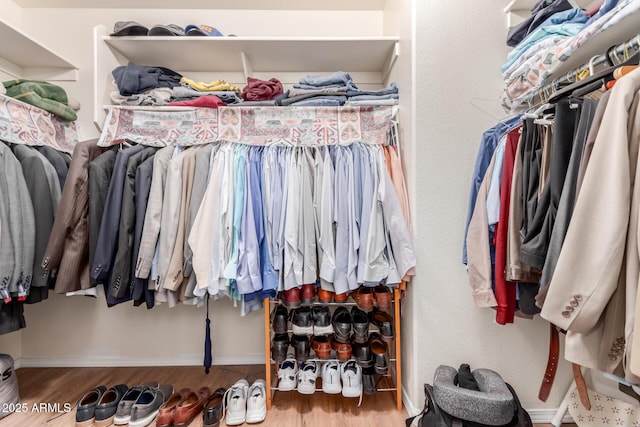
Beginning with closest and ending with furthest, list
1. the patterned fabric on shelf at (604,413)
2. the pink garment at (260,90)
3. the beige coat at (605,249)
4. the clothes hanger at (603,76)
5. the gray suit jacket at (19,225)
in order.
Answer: the beige coat at (605,249) → the clothes hanger at (603,76) → the patterned fabric on shelf at (604,413) → the gray suit jacket at (19,225) → the pink garment at (260,90)

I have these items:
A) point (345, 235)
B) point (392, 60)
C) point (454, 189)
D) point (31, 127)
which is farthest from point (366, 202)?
point (31, 127)

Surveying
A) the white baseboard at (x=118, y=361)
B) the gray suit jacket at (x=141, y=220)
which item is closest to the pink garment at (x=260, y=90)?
the gray suit jacket at (x=141, y=220)

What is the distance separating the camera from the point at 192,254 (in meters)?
1.43

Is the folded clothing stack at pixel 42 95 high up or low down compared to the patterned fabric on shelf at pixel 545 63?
up

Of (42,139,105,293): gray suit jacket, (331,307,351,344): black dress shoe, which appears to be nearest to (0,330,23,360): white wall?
(42,139,105,293): gray suit jacket

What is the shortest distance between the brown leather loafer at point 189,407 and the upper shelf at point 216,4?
7.57ft

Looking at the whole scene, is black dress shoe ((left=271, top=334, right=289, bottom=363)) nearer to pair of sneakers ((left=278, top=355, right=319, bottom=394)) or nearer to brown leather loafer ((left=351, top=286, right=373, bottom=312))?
pair of sneakers ((left=278, top=355, right=319, bottom=394))

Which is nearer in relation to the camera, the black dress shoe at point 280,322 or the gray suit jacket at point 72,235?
the gray suit jacket at point 72,235

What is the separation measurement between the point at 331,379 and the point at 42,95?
7.32 ft

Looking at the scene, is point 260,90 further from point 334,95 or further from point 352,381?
point 352,381

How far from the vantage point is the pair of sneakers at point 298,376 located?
4.95ft

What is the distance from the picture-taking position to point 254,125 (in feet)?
5.31

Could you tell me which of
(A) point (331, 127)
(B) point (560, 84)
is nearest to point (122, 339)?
(A) point (331, 127)

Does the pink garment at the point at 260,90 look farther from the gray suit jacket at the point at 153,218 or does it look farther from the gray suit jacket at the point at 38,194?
the gray suit jacket at the point at 38,194
